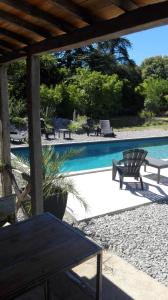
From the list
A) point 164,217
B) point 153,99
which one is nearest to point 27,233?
point 164,217

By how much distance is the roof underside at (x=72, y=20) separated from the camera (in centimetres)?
196

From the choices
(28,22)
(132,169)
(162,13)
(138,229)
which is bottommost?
(138,229)

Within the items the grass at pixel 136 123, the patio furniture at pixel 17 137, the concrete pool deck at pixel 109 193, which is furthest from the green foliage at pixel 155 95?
the concrete pool deck at pixel 109 193

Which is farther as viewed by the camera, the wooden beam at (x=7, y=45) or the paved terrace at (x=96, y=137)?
the paved terrace at (x=96, y=137)

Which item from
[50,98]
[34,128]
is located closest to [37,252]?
[34,128]

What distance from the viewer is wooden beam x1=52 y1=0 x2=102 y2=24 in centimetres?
216

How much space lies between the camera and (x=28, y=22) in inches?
106

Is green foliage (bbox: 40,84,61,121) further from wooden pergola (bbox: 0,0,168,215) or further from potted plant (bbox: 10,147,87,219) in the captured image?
wooden pergola (bbox: 0,0,168,215)

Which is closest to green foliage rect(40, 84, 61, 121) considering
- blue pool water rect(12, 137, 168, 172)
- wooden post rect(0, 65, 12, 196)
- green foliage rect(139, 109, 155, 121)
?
blue pool water rect(12, 137, 168, 172)

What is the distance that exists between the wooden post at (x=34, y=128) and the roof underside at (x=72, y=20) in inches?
8.8

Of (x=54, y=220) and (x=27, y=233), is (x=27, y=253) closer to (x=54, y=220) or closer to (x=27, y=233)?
(x=27, y=233)

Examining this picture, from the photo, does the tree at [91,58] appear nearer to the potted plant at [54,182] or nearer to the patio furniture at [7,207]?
the potted plant at [54,182]

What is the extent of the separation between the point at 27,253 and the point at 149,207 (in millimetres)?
3811

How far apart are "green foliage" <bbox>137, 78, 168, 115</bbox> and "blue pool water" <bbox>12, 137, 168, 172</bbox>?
773 cm
